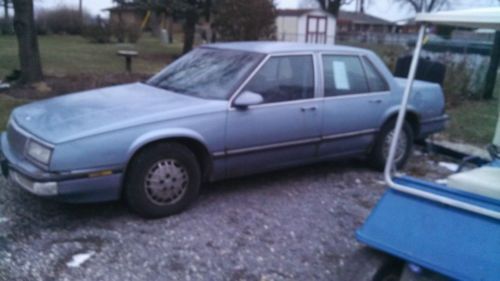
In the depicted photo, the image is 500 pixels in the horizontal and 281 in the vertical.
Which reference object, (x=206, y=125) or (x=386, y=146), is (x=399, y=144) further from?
(x=206, y=125)

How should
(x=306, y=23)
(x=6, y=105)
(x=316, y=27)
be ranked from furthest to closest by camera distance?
(x=316, y=27)
(x=306, y=23)
(x=6, y=105)

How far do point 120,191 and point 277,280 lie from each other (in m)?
1.57

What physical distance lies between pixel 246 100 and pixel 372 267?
88.6 inches

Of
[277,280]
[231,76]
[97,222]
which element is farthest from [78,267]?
[231,76]

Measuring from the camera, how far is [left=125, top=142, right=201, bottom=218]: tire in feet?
14.4

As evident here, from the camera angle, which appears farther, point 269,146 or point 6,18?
point 6,18

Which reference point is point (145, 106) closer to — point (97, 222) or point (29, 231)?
point (97, 222)

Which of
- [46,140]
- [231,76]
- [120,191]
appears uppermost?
[231,76]

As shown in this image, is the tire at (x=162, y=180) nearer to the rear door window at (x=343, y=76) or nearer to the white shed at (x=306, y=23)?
the rear door window at (x=343, y=76)

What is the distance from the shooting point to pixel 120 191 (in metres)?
4.35

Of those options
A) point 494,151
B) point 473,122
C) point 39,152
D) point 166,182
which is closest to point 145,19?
point 473,122

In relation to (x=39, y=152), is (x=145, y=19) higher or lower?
higher

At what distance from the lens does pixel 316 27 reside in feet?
136

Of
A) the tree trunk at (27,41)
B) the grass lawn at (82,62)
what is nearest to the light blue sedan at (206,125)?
the tree trunk at (27,41)
